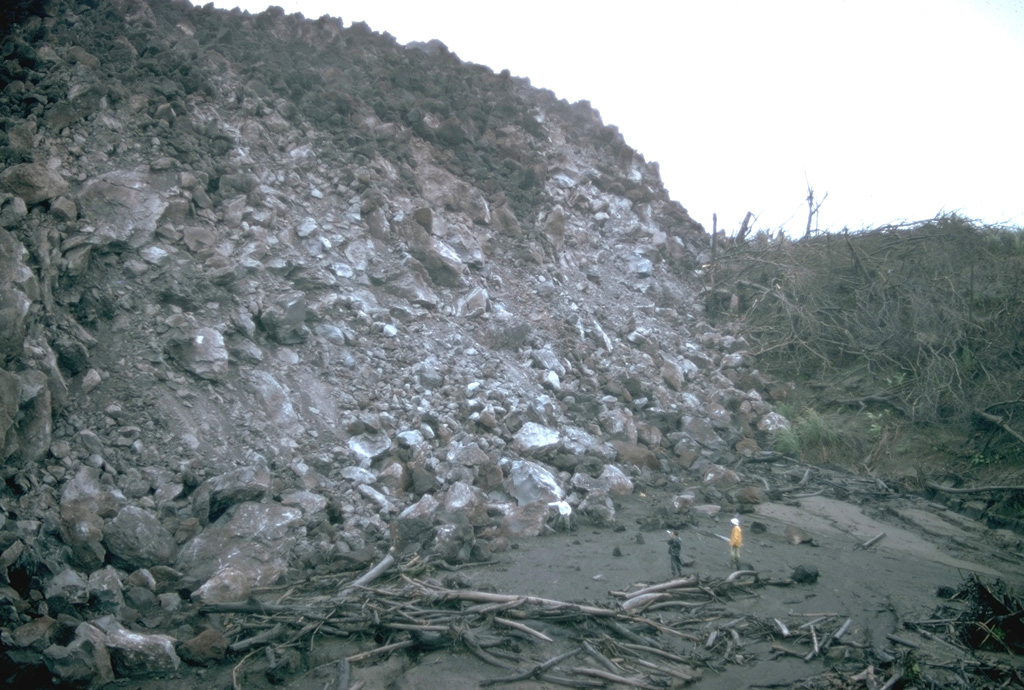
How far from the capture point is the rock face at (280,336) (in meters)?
4.39

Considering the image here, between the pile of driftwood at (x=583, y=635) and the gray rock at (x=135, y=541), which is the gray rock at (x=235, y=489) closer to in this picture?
the gray rock at (x=135, y=541)

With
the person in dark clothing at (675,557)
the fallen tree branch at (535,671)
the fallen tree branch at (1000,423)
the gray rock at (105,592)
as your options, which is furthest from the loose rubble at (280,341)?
the fallen tree branch at (1000,423)

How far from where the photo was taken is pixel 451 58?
1187 centimetres

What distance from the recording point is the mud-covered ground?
3584mm

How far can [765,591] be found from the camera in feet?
15.7

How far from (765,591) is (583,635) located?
5.40ft

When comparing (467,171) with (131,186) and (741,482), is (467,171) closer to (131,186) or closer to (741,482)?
(131,186)

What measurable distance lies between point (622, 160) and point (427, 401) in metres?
8.79

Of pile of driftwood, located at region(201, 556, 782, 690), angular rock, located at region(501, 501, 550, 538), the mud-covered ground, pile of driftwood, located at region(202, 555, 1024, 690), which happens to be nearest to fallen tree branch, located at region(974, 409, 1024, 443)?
the mud-covered ground

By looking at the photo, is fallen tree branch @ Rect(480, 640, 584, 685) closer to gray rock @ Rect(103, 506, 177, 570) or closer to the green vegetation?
gray rock @ Rect(103, 506, 177, 570)

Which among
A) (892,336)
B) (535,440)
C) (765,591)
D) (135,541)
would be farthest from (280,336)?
(892,336)

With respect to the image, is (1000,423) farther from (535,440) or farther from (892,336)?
(535,440)

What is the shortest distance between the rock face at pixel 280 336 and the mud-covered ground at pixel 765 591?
0.45 meters

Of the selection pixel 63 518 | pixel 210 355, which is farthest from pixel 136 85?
pixel 63 518
